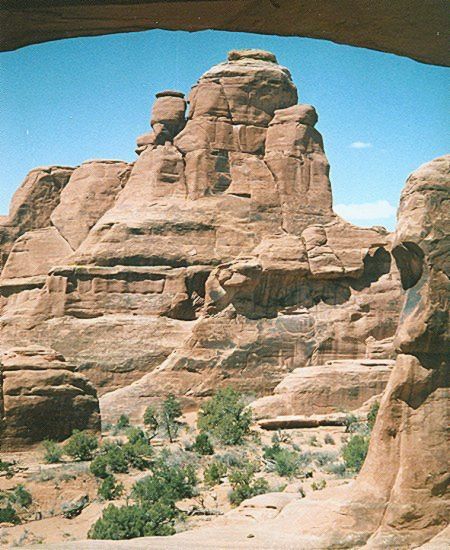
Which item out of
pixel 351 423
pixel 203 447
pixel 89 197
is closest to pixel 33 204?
pixel 89 197

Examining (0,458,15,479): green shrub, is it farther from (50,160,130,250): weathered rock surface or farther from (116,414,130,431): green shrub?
(50,160,130,250): weathered rock surface

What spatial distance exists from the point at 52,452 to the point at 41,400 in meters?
1.74

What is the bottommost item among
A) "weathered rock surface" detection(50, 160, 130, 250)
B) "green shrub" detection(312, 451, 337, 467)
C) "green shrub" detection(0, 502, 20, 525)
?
"green shrub" detection(0, 502, 20, 525)

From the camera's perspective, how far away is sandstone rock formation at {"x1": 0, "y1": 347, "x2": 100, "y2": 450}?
19.4 m

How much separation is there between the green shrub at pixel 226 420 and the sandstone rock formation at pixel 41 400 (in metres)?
3.32

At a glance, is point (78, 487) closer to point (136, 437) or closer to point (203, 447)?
point (203, 447)

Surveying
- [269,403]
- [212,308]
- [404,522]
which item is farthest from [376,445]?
[212,308]

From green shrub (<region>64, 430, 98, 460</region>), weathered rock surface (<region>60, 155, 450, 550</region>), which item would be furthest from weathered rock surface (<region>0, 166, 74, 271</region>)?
weathered rock surface (<region>60, 155, 450, 550</region>)

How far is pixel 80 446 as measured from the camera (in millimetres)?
18672

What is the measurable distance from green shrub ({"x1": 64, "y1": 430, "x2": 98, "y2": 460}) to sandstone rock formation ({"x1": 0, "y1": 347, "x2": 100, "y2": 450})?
1070mm

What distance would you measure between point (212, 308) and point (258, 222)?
21.2 feet

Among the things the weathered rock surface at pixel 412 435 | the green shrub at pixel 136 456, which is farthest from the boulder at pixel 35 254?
the weathered rock surface at pixel 412 435

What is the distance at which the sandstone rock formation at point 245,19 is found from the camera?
453 cm

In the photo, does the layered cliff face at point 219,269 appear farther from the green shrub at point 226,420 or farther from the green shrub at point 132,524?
the green shrub at point 132,524
